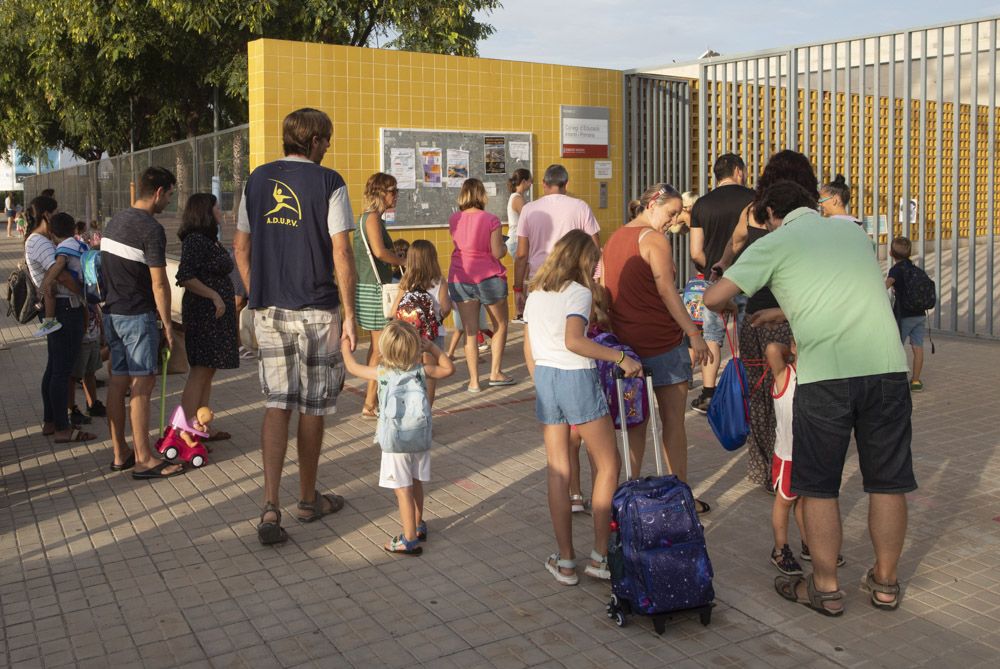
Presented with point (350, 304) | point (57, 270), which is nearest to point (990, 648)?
point (350, 304)

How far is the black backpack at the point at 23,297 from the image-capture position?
7875mm

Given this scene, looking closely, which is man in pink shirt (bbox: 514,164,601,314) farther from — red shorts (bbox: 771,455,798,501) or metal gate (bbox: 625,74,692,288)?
metal gate (bbox: 625,74,692,288)

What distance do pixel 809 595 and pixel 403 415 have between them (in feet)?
6.79

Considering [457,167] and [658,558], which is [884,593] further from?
[457,167]

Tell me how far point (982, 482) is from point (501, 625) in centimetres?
355

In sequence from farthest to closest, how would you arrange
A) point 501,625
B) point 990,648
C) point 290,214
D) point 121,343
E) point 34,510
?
point 121,343 < point 34,510 < point 290,214 < point 501,625 < point 990,648

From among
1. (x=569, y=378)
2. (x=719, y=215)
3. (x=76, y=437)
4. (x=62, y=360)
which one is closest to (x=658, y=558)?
(x=569, y=378)

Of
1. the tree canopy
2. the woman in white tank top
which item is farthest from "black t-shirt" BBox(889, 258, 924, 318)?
the tree canopy

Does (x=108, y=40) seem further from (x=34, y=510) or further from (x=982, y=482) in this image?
(x=982, y=482)

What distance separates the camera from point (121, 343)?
260 inches

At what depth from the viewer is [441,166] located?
12375 millimetres

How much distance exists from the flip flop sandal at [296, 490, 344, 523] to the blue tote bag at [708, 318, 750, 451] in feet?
7.19

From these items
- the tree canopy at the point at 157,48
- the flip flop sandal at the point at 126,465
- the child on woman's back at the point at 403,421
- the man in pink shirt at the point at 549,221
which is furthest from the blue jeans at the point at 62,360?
the tree canopy at the point at 157,48

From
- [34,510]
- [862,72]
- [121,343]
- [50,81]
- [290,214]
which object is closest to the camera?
[290,214]
